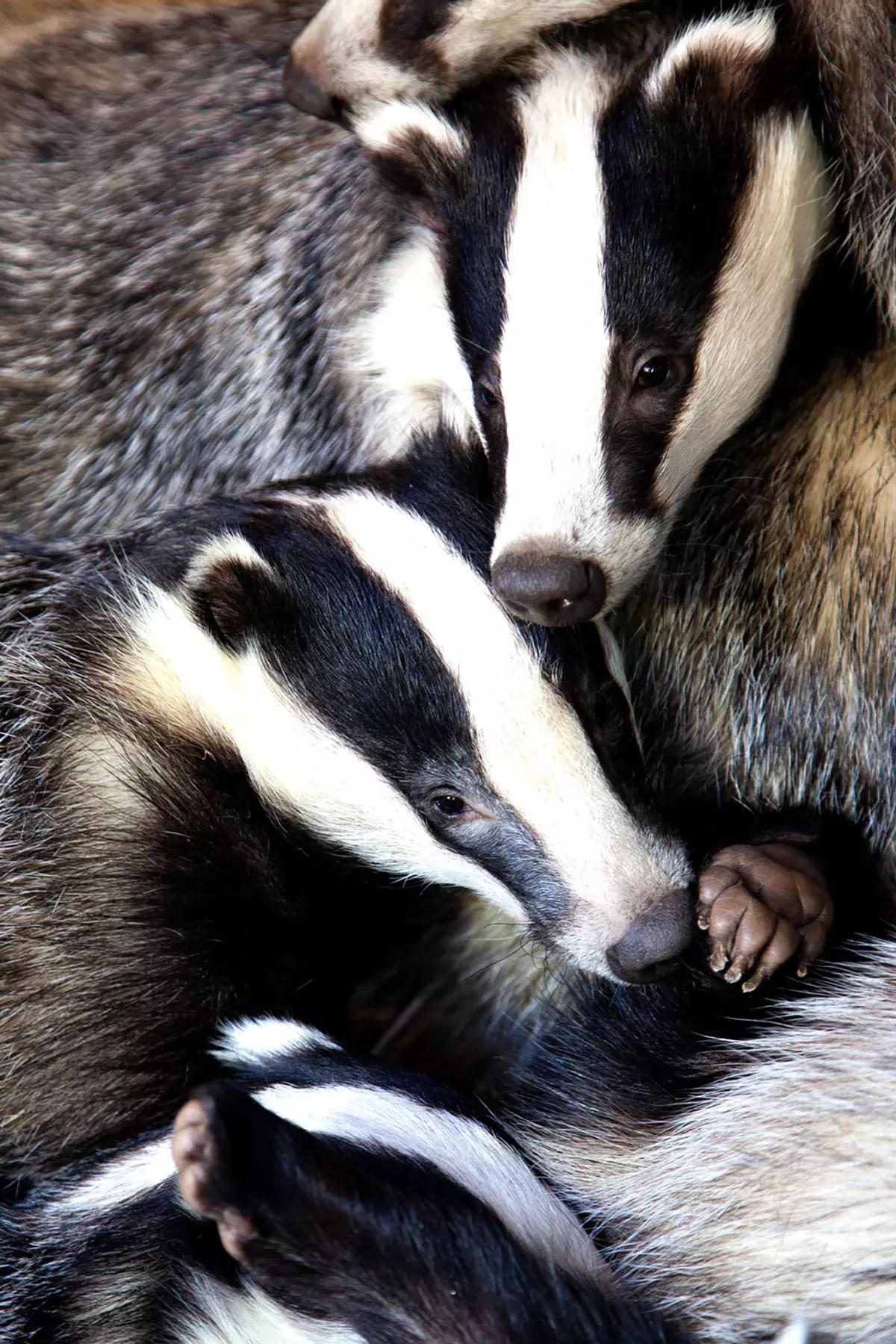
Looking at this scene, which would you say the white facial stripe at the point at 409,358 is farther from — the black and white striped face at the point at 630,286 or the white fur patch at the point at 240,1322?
the white fur patch at the point at 240,1322

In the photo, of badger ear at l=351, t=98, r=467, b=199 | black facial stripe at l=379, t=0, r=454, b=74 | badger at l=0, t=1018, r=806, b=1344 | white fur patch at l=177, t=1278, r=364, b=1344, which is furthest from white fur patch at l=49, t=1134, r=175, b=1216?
black facial stripe at l=379, t=0, r=454, b=74

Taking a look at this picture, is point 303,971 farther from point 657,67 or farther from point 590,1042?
point 657,67

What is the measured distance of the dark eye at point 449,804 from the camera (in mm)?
1978

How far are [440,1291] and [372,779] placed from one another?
23.2 inches

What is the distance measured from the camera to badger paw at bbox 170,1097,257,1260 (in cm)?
164

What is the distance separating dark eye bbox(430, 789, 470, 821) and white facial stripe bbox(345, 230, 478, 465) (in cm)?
43

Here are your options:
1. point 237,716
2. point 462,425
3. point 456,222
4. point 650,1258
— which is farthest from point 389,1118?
point 456,222

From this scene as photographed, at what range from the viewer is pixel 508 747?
1.91m

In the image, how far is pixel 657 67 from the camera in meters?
1.95

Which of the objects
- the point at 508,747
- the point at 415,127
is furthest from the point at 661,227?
the point at 508,747

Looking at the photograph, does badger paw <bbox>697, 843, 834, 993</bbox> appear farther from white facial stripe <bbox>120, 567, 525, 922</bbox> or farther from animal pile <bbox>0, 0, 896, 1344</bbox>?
white facial stripe <bbox>120, 567, 525, 922</bbox>

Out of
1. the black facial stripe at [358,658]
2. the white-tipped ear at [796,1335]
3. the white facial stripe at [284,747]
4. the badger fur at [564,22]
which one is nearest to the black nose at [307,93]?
the badger fur at [564,22]

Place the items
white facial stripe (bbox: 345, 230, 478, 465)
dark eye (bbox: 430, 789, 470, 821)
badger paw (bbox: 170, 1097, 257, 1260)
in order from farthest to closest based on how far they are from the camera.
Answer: white facial stripe (bbox: 345, 230, 478, 465) < dark eye (bbox: 430, 789, 470, 821) < badger paw (bbox: 170, 1097, 257, 1260)

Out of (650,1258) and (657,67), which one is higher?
(657,67)
